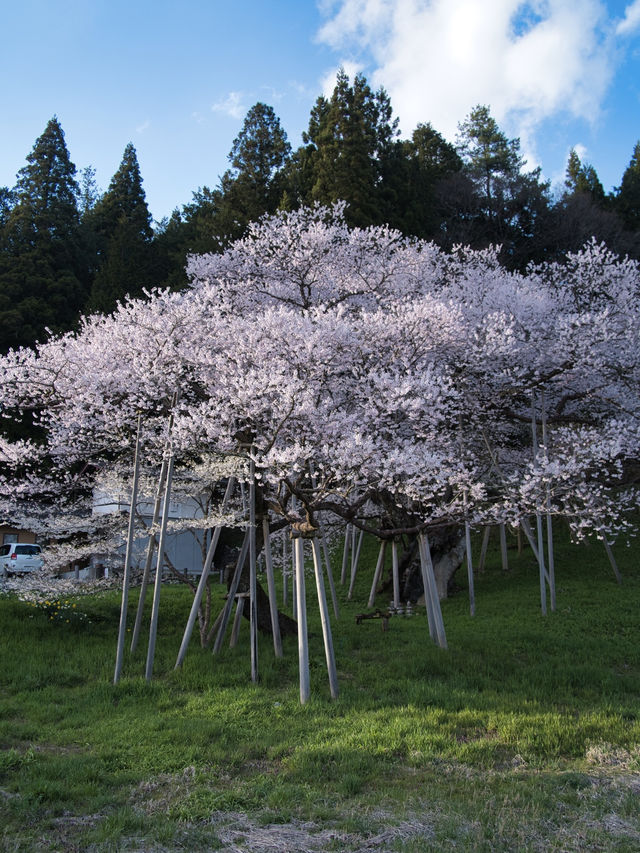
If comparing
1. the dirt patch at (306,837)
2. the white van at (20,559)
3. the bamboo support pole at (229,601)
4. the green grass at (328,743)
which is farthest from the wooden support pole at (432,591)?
the white van at (20,559)

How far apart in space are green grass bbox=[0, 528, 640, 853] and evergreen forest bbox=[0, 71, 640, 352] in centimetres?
1704

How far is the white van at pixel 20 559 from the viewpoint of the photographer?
832 inches

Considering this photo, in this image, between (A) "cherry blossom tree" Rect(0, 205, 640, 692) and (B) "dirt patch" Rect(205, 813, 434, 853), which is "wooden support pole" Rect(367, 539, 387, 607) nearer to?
(A) "cherry blossom tree" Rect(0, 205, 640, 692)

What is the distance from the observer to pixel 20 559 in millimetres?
21531

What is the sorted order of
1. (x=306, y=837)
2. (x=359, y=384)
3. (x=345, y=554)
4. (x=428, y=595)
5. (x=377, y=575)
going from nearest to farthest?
(x=306, y=837)
(x=428, y=595)
(x=359, y=384)
(x=377, y=575)
(x=345, y=554)

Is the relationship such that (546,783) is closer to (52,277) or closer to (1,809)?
(1,809)

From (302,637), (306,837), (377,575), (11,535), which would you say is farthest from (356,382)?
(11,535)

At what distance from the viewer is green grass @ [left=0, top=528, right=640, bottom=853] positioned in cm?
439

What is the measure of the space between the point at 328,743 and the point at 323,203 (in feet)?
67.5

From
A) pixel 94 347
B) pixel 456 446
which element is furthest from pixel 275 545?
pixel 94 347

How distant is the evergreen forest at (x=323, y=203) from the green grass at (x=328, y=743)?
17042 millimetres

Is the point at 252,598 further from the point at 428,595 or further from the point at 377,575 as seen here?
the point at 377,575

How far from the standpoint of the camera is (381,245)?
1537 centimetres

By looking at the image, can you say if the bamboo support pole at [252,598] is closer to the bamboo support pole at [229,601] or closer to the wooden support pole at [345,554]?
the bamboo support pole at [229,601]
